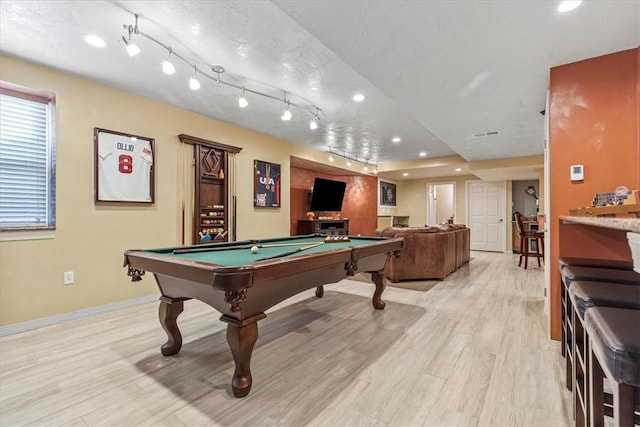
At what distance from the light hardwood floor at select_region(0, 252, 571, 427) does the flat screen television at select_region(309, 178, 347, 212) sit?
3867 mm

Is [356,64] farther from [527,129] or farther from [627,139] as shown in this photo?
[527,129]

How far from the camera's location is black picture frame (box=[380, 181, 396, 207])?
8812 mm

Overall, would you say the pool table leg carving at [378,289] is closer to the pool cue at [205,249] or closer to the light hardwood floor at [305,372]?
the light hardwood floor at [305,372]

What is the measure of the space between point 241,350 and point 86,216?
2.57 metres

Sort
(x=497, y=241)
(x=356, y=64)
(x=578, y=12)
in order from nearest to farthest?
(x=578, y=12) < (x=356, y=64) < (x=497, y=241)

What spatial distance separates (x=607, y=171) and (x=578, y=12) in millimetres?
1177

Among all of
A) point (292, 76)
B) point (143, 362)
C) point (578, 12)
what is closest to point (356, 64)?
point (292, 76)

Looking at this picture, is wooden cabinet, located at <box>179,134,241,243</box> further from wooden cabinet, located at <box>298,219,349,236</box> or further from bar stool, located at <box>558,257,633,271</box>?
bar stool, located at <box>558,257,633,271</box>

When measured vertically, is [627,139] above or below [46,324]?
above

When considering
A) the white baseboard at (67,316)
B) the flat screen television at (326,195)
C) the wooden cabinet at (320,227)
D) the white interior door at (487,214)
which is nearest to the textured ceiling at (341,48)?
the white baseboard at (67,316)

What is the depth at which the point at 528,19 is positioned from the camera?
184 centimetres

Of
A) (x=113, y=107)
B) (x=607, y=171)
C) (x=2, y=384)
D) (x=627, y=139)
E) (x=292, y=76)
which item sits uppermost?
(x=292, y=76)

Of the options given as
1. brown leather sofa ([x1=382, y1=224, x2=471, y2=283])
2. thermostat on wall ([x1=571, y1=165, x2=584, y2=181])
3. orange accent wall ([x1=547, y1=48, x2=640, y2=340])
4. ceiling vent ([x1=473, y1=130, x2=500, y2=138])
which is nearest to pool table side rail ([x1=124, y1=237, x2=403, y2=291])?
orange accent wall ([x1=547, y1=48, x2=640, y2=340])

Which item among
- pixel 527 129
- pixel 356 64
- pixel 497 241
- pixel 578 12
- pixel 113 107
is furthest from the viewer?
pixel 497 241
